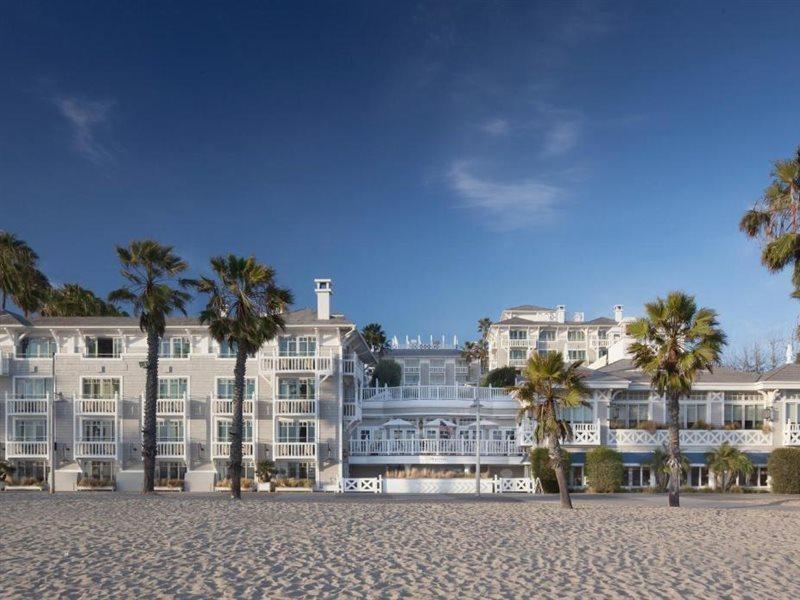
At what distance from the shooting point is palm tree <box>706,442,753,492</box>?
38.9 metres

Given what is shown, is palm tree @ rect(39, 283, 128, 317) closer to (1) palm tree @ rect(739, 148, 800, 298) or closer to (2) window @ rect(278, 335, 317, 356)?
(2) window @ rect(278, 335, 317, 356)

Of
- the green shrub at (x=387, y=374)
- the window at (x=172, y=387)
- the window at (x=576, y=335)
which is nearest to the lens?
the window at (x=172, y=387)

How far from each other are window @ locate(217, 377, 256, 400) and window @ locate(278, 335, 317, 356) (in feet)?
7.32

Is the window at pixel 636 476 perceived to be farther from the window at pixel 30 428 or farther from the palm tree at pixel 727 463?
the window at pixel 30 428

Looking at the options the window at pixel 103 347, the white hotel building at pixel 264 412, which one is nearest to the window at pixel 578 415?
the white hotel building at pixel 264 412

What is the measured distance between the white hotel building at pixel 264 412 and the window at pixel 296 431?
0.06 metres

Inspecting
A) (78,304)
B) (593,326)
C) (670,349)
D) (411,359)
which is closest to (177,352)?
(78,304)

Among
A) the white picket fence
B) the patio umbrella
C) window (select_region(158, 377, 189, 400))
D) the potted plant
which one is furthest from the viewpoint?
the patio umbrella

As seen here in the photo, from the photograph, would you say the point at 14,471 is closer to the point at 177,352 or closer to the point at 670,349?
the point at 177,352

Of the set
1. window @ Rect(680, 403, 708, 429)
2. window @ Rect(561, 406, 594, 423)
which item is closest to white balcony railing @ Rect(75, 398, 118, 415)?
window @ Rect(561, 406, 594, 423)

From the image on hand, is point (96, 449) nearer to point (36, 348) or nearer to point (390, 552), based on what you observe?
point (36, 348)

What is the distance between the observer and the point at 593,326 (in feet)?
274

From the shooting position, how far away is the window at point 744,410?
135 feet

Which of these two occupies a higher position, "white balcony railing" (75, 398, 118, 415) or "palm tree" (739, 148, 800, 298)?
"palm tree" (739, 148, 800, 298)
